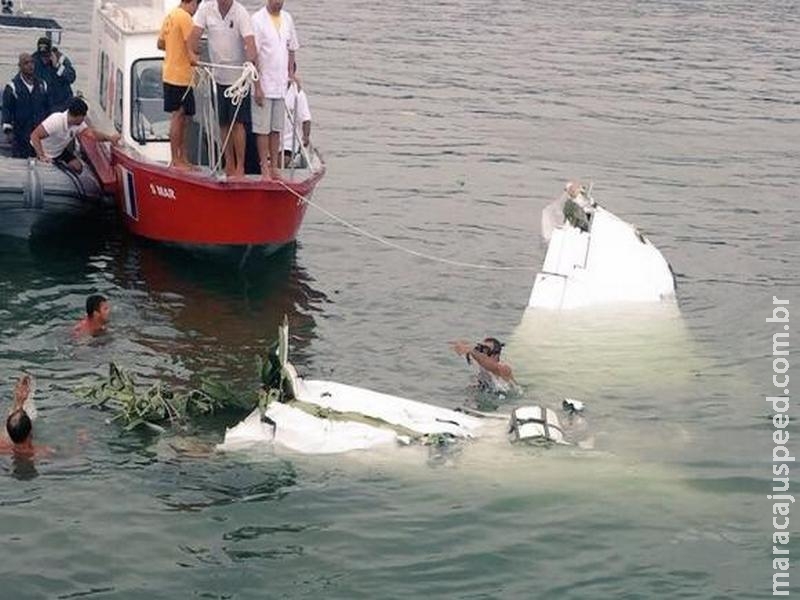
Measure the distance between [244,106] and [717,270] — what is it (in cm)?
641

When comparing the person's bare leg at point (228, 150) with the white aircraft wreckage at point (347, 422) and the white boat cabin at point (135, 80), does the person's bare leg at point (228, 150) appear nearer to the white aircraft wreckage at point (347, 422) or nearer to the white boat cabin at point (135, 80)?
the white boat cabin at point (135, 80)

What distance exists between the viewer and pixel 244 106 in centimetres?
1698

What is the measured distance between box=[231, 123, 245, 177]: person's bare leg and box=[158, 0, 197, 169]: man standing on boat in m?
0.64

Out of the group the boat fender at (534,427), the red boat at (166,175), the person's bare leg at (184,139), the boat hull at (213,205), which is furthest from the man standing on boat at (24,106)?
the boat fender at (534,427)

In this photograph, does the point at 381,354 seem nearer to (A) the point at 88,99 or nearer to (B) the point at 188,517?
(B) the point at 188,517

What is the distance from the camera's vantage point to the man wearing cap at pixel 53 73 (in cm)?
2017

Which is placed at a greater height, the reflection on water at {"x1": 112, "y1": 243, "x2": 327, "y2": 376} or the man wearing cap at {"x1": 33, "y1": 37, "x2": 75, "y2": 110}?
the man wearing cap at {"x1": 33, "y1": 37, "x2": 75, "y2": 110}

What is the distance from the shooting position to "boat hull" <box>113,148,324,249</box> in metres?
16.9

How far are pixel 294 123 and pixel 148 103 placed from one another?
→ 2.48 meters

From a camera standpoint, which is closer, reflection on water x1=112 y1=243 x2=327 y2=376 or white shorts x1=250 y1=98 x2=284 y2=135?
reflection on water x1=112 y1=243 x2=327 y2=376

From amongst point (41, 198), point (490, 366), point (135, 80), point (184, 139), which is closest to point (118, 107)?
point (135, 80)

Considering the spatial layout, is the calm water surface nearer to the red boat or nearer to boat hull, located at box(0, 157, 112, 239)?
boat hull, located at box(0, 157, 112, 239)

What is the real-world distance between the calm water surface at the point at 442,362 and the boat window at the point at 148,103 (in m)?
1.42

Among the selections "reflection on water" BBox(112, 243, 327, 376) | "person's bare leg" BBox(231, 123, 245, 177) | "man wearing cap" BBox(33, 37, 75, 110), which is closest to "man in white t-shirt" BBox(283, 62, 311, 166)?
"person's bare leg" BBox(231, 123, 245, 177)
